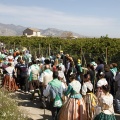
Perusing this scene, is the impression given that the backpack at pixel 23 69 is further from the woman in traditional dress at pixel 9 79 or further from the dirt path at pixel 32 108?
the dirt path at pixel 32 108

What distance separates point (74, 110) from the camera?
8.67m

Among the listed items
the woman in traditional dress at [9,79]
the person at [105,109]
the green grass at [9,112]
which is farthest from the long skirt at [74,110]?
the woman in traditional dress at [9,79]

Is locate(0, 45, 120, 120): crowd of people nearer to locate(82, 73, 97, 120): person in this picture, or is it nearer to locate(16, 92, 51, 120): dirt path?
locate(82, 73, 97, 120): person

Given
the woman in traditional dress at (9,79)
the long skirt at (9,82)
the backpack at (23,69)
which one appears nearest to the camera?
the woman in traditional dress at (9,79)

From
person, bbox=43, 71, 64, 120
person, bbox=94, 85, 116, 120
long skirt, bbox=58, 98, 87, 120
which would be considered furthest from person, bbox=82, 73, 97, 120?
person, bbox=94, 85, 116, 120

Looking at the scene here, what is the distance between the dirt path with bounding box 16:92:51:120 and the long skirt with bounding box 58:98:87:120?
1.43m

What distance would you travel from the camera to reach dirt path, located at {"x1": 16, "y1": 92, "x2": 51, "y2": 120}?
10503 mm

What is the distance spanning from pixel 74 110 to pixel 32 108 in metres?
3.49

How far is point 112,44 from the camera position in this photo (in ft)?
85.1

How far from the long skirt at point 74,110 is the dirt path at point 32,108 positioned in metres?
1.43

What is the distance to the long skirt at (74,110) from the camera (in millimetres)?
8672

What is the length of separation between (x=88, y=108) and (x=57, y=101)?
3.14ft

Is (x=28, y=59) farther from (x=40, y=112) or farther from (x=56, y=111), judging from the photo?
(x=56, y=111)

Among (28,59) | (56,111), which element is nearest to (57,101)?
(56,111)
